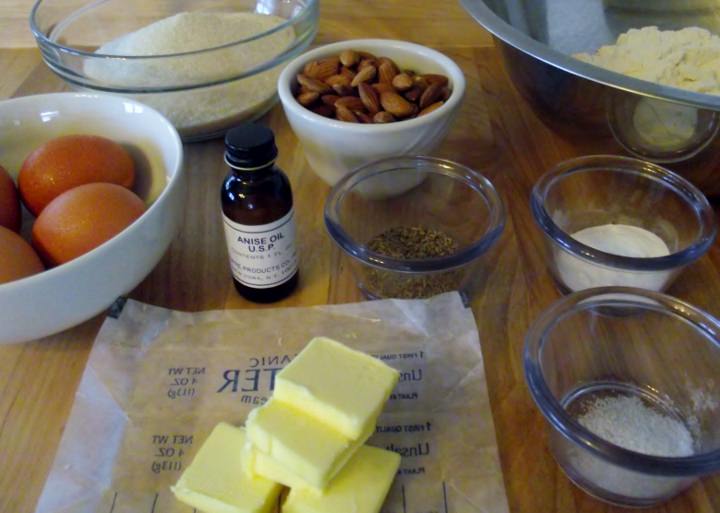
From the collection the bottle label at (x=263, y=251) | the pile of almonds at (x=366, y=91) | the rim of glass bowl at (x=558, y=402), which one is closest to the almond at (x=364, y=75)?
the pile of almonds at (x=366, y=91)

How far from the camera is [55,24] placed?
102cm

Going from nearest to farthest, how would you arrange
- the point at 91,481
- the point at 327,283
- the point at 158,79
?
1. the point at 91,481
2. the point at 327,283
3. the point at 158,79

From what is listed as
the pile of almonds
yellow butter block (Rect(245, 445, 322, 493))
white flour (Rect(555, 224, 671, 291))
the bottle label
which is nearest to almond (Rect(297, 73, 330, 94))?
the pile of almonds

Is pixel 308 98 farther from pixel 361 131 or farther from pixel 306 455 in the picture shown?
pixel 306 455

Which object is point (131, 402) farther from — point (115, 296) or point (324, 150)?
point (324, 150)

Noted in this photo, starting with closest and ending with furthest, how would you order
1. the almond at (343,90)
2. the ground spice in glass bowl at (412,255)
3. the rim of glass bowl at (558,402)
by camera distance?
the rim of glass bowl at (558,402) < the ground spice in glass bowl at (412,255) < the almond at (343,90)

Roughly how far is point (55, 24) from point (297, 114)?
0.54m

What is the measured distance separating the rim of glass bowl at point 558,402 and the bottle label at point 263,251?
10.3 inches

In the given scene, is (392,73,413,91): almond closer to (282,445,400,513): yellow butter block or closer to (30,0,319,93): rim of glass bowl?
(30,0,319,93): rim of glass bowl

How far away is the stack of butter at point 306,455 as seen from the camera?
19.1 inches

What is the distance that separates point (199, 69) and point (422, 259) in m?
0.42

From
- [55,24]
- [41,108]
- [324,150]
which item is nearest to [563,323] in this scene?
[324,150]

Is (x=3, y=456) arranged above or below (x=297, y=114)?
below

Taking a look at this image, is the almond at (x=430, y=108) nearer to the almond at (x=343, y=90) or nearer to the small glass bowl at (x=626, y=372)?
the almond at (x=343, y=90)
